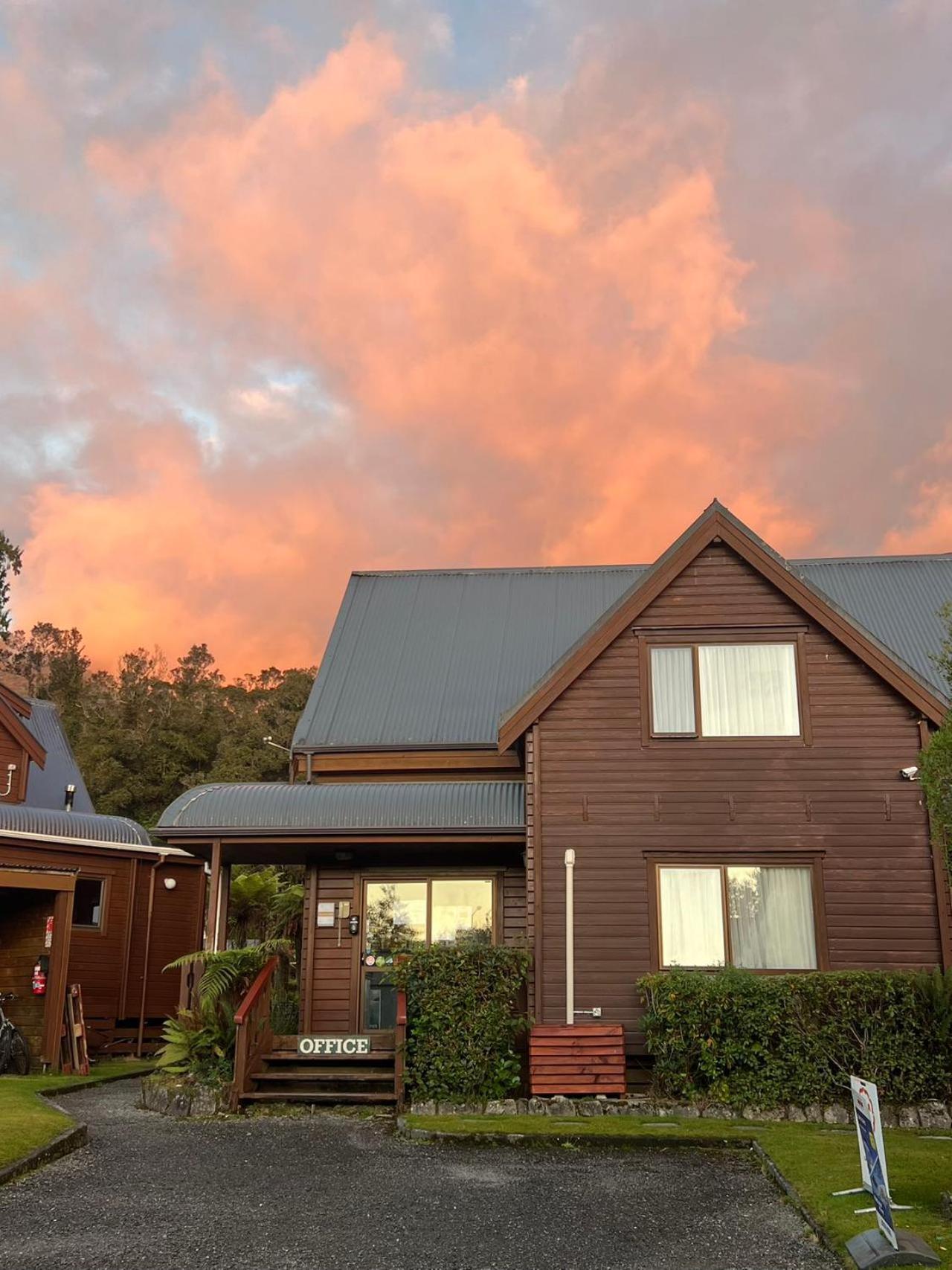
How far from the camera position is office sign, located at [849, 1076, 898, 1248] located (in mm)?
6281

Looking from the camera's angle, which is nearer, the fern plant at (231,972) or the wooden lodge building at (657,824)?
the fern plant at (231,972)

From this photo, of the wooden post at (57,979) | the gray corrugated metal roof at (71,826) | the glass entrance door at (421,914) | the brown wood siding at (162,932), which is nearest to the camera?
the glass entrance door at (421,914)

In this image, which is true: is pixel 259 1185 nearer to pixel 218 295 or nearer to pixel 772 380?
pixel 218 295

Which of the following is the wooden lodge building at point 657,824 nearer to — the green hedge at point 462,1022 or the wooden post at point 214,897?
the wooden post at point 214,897

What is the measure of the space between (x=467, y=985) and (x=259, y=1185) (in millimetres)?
3734

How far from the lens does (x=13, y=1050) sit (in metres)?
15.8

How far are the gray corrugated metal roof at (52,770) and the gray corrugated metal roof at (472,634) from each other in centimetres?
806

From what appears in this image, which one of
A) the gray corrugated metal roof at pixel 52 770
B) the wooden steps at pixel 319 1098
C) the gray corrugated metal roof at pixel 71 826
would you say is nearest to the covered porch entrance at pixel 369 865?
the wooden steps at pixel 319 1098

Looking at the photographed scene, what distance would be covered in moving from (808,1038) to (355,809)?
21.4 feet

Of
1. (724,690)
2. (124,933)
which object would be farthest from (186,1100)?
(124,933)

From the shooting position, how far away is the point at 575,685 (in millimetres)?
14266

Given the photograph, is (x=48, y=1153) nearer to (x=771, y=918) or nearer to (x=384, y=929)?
(x=384, y=929)

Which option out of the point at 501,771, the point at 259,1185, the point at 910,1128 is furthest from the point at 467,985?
the point at 501,771

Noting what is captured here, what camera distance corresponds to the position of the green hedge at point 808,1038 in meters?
11.4
